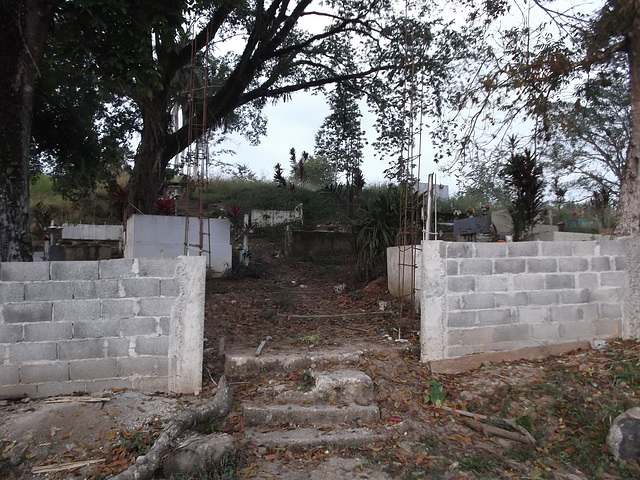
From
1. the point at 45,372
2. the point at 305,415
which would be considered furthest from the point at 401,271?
the point at 45,372

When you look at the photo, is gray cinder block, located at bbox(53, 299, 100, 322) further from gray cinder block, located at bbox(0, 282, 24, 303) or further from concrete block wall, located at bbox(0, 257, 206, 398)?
gray cinder block, located at bbox(0, 282, 24, 303)

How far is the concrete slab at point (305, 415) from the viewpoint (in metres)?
3.77

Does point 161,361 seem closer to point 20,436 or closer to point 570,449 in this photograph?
point 20,436

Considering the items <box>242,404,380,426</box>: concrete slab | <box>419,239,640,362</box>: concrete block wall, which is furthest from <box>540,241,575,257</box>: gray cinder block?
<box>242,404,380,426</box>: concrete slab

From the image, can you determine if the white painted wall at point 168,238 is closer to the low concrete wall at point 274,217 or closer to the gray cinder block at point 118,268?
the gray cinder block at point 118,268

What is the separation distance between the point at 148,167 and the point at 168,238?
184 centimetres

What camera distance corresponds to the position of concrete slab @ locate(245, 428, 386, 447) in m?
3.47

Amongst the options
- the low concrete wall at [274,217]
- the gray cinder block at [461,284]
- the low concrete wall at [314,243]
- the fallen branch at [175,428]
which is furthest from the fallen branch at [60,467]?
the low concrete wall at [274,217]

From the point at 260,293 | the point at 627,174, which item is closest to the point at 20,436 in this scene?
the point at 260,293

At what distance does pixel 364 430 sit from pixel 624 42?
5772 mm

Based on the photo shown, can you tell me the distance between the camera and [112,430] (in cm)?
345

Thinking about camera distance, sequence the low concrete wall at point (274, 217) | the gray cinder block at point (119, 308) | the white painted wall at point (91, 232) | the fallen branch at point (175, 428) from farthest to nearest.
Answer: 1. the low concrete wall at point (274, 217)
2. the white painted wall at point (91, 232)
3. the gray cinder block at point (119, 308)
4. the fallen branch at point (175, 428)

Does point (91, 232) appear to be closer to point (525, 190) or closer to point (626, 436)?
point (525, 190)

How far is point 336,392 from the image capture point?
4031 mm
